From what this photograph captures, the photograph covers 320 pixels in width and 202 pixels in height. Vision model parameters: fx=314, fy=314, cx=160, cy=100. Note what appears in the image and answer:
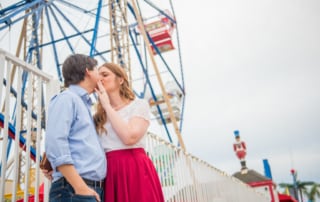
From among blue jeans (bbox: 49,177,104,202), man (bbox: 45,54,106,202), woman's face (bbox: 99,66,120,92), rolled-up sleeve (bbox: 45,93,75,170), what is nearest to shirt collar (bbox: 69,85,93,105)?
man (bbox: 45,54,106,202)

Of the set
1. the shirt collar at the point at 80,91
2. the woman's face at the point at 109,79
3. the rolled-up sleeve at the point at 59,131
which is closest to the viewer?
the rolled-up sleeve at the point at 59,131

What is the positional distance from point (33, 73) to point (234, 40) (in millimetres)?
16831

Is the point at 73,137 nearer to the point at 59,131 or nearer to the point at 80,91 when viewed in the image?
the point at 59,131

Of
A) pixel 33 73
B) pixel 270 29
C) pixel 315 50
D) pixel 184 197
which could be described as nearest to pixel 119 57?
pixel 184 197

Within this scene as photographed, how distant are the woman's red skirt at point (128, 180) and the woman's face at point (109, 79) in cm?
43

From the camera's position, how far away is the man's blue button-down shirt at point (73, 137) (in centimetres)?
137

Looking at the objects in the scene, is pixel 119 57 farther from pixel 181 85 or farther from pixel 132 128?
pixel 132 128

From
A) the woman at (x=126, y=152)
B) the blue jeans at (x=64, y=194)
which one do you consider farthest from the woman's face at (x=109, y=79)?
the blue jeans at (x=64, y=194)

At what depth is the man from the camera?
4.45 ft

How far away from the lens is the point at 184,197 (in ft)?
13.5

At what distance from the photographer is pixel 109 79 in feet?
6.45

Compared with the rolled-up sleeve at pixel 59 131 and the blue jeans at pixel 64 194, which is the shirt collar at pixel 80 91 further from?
the blue jeans at pixel 64 194

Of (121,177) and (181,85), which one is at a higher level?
(181,85)

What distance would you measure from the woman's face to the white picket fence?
0.39 meters
